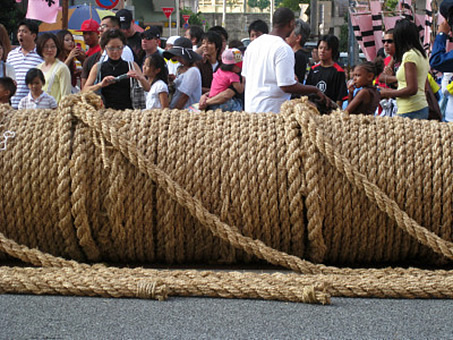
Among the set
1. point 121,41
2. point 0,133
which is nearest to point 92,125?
point 0,133

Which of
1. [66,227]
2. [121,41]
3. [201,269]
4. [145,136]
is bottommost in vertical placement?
[201,269]

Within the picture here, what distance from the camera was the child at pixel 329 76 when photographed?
7.52 metres

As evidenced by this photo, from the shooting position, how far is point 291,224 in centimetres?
355

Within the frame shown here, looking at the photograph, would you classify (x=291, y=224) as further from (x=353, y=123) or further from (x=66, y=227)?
(x=66, y=227)

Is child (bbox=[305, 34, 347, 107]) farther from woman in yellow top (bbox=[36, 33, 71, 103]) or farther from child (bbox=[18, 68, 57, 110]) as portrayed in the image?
child (bbox=[18, 68, 57, 110])

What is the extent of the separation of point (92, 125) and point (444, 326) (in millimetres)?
1966

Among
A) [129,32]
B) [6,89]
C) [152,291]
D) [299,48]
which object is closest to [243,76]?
[299,48]

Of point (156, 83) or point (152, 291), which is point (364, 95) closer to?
point (156, 83)

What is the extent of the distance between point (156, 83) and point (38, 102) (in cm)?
121

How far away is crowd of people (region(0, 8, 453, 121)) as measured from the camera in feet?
19.4

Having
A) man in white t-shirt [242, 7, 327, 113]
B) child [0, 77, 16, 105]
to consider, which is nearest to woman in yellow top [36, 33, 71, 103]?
child [0, 77, 16, 105]

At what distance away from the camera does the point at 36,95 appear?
6.97 m

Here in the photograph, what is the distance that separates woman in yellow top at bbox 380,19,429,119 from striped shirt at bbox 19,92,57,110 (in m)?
3.34

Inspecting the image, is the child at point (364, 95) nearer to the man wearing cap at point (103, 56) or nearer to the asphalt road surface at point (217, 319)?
the man wearing cap at point (103, 56)
